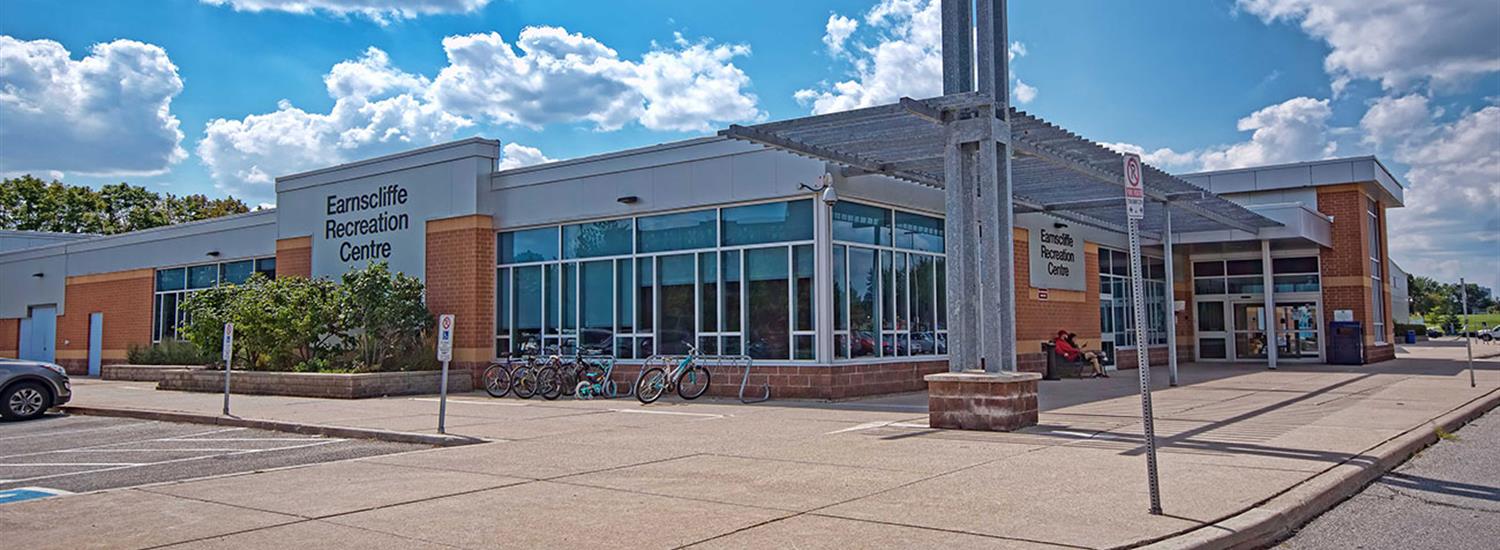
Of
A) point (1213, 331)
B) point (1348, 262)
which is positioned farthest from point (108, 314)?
point (1348, 262)

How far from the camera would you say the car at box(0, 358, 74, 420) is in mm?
16969

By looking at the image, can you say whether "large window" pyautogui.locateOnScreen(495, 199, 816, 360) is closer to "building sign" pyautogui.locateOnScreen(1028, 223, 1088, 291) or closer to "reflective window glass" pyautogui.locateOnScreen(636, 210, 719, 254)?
"reflective window glass" pyautogui.locateOnScreen(636, 210, 719, 254)

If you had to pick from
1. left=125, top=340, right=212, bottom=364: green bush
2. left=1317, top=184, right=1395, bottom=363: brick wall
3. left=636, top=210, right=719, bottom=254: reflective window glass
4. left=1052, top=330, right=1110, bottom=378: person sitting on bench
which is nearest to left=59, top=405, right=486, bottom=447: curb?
left=636, top=210, right=719, bottom=254: reflective window glass

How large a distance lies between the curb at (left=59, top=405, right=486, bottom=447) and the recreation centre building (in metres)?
6.40

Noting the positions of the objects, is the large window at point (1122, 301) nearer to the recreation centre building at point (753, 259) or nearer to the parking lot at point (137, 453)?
the recreation centre building at point (753, 259)

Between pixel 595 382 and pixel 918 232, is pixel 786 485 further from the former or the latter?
pixel 918 232

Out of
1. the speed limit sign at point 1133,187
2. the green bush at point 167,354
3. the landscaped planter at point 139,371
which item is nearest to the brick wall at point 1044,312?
the speed limit sign at point 1133,187

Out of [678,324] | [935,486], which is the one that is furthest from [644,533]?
[678,324]

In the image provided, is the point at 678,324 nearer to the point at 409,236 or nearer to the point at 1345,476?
the point at 409,236

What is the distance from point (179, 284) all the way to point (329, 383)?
1536 cm

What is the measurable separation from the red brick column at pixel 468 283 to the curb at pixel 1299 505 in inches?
661

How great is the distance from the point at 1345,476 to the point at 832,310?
31.9ft

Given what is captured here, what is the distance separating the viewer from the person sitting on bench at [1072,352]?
23.5m

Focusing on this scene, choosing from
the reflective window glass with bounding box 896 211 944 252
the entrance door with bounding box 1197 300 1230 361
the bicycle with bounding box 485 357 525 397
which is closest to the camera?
the bicycle with bounding box 485 357 525 397
